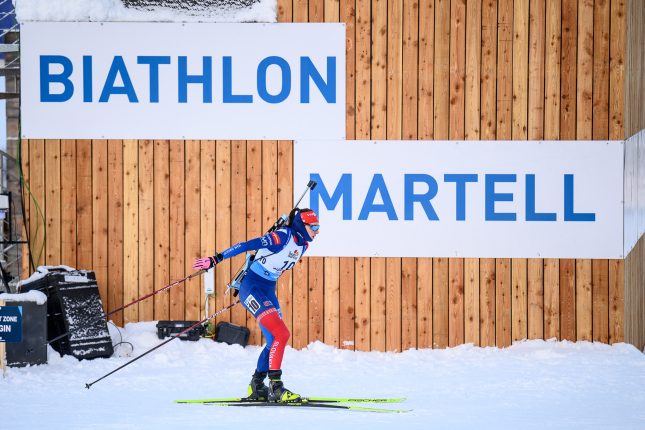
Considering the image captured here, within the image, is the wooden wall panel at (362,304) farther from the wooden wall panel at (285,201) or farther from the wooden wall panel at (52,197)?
the wooden wall panel at (52,197)

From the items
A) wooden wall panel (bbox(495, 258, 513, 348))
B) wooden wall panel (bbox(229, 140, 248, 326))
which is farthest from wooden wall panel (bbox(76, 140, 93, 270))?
wooden wall panel (bbox(495, 258, 513, 348))

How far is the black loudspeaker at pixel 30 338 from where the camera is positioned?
4.73 m

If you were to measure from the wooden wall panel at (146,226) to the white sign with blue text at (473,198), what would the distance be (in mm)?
1732

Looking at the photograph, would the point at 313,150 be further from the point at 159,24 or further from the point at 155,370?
the point at 155,370

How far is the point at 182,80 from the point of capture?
18.4 ft

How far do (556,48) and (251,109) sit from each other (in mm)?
3612

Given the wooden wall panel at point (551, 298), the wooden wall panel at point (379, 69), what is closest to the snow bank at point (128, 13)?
the wooden wall panel at point (379, 69)

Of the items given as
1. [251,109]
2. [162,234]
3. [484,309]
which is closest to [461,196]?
[484,309]

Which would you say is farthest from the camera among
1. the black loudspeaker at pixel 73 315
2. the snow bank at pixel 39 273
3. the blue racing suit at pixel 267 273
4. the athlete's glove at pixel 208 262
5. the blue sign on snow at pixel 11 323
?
the snow bank at pixel 39 273

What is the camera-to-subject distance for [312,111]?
18.4 feet

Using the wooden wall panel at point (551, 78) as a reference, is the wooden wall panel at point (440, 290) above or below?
below

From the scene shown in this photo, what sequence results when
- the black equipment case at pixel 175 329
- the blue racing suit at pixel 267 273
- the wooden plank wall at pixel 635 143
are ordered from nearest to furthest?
the blue racing suit at pixel 267 273, the black equipment case at pixel 175 329, the wooden plank wall at pixel 635 143

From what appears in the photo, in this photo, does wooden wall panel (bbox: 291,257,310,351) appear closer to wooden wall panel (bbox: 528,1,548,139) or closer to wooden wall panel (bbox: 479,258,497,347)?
wooden wall panel (bbox: 479,258,497,347)

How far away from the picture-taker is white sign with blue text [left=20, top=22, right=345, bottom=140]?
5566 mm
